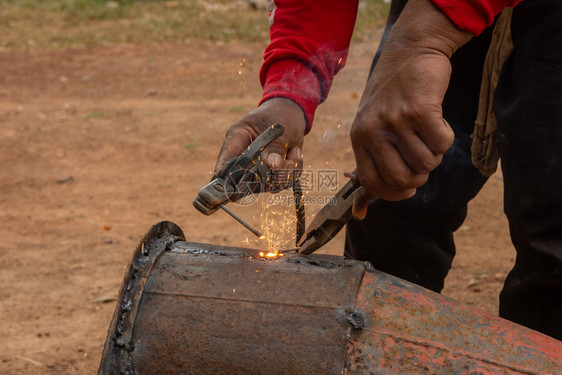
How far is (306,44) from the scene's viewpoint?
234 centimetres

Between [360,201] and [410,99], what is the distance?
0.39 metres

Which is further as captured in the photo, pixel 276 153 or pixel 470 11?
pixel 276 153

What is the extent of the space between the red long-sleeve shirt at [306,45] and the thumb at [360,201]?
0.57 m

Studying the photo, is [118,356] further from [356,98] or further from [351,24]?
[356,98]

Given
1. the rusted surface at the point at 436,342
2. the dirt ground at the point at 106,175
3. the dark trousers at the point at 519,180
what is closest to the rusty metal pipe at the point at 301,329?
the rusted surface at the point at 436,342

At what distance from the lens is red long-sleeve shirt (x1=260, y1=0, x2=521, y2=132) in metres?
2.33

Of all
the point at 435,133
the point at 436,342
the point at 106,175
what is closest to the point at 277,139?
the point at 435,133

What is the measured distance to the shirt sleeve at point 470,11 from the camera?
5.47 ft

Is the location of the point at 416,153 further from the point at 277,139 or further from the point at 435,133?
the point at 277,139

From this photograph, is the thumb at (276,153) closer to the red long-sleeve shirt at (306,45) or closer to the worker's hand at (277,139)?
the worker's hand at (277,139)

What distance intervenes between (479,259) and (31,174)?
3.55 metres

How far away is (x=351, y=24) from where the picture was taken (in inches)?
93.5

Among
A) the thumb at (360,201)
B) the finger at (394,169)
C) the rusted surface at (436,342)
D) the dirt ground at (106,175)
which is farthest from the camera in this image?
the dirt ground at (106,175)

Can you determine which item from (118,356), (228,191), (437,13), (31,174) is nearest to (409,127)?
(437,13)
